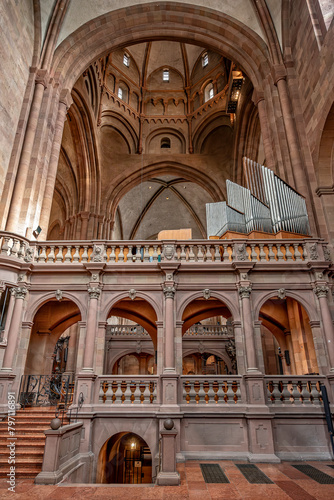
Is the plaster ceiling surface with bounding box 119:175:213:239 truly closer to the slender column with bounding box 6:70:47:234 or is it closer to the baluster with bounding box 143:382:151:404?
the slender column with bounding box 6:70:47:234

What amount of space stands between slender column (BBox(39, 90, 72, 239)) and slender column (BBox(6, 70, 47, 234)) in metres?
0.93

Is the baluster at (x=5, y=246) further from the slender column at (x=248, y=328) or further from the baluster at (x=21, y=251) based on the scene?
the slender column at (x=248, y=328)

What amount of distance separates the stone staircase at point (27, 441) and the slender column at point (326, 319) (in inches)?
285

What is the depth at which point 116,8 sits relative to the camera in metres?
16.2

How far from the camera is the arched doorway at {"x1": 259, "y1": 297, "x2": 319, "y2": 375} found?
10.6m

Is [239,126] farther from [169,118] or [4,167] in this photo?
[4,167]

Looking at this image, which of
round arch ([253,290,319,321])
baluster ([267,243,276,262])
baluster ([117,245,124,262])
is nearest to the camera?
round arch ([253,290,319,321])

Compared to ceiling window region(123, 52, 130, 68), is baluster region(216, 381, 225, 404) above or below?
below

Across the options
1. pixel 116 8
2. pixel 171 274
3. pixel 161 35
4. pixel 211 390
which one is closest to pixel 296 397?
pixel 211 390

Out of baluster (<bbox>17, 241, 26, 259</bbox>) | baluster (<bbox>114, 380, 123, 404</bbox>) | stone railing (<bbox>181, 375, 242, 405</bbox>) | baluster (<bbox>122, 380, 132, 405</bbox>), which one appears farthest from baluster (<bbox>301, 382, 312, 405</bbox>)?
baluster (<bbox>17, 241, 26, 259</bbox>)

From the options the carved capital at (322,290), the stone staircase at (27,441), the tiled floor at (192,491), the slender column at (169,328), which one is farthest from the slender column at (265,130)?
the stone staircase at (27,441)

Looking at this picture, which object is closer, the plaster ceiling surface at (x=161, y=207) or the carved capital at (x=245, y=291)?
the carved capital at (x=245, y=291)

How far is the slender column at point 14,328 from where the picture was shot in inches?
365

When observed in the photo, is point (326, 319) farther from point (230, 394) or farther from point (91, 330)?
point (91, 330)
